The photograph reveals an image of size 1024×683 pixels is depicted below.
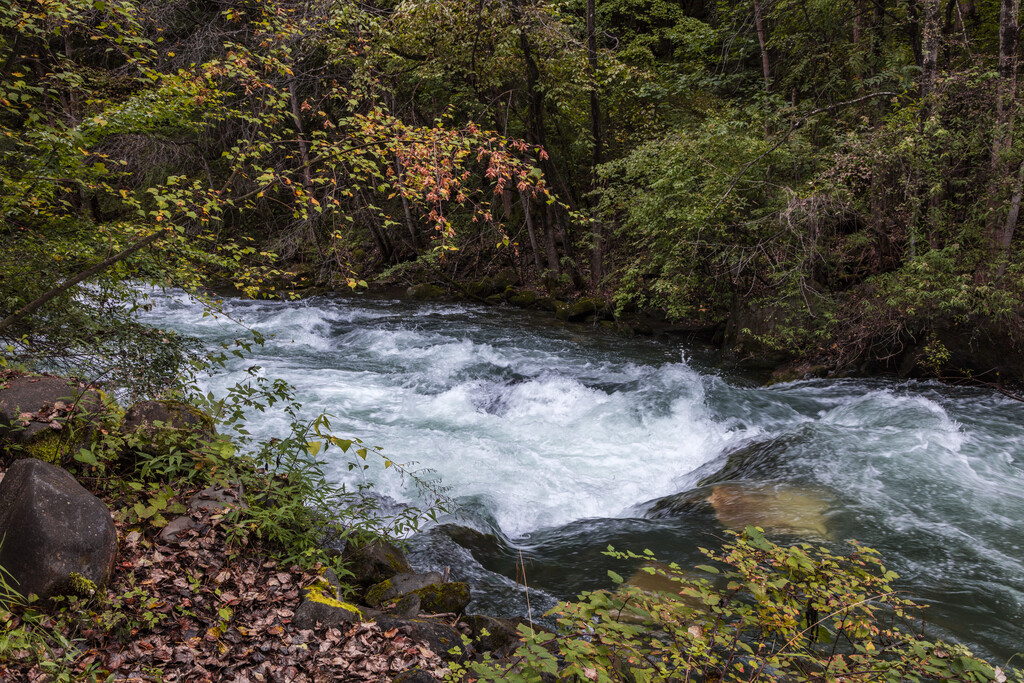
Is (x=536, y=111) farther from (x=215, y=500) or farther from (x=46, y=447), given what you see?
(x=46, y=447)

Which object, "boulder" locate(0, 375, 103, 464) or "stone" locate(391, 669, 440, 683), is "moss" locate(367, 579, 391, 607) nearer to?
"stone" locate(391, 669, 440, 683)

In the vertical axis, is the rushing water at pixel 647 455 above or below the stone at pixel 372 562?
below

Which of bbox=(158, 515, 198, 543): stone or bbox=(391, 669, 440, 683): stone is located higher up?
bbox=(158, 515, 198, 543): stone

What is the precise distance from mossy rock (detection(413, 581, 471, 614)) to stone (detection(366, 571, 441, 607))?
62mm

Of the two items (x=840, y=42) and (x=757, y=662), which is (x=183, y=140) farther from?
(x=757, y=662)

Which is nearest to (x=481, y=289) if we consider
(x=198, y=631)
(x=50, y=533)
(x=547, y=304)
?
(x=547, y=304)

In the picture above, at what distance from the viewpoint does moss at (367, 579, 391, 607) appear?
12.1 ft

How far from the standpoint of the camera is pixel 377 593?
3.75 m

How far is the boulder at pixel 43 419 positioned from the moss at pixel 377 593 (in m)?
2.20

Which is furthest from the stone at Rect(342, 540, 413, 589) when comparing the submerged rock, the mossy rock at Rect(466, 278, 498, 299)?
the mossy rock at Rect(466, 278, 498, 299)

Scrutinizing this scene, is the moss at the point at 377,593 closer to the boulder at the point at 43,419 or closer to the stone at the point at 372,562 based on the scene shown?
the stone at the point at 372,562

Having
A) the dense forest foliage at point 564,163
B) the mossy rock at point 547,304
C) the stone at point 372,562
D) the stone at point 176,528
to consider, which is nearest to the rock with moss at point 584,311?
the mossy rock at point 547,304

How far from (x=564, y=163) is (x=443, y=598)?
1357 centimetres

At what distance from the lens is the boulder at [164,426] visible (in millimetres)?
3785
